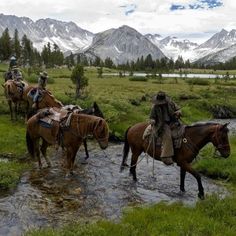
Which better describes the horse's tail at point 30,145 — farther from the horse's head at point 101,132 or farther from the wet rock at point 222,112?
the wet rock at point 222,112

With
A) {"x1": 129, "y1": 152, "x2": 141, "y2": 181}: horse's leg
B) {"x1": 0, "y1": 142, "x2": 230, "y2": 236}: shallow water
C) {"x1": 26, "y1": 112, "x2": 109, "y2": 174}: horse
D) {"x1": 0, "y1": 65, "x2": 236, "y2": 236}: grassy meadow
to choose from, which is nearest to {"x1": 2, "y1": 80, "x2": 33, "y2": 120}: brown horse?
{"x1": 0, "y1": 65, "x2": 236, "y2": 236}: grassy meadow

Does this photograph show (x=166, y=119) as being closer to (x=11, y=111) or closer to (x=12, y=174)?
(x=12, y=174)

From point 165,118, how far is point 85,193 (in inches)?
144

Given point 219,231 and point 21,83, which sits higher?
point 21,83

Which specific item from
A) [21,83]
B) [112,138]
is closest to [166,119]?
[112,138]

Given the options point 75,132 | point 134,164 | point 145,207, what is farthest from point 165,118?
point 75,132

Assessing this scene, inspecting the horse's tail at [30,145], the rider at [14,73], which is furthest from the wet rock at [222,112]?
the horse's tail at [30,145]

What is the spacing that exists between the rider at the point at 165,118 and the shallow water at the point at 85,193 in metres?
1.50

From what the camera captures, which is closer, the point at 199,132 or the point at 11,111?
the point at 199,132

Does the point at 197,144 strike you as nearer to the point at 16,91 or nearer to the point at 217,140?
the point at 217,140

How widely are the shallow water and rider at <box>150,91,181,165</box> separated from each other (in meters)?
1.50

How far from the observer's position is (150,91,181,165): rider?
44.8ft

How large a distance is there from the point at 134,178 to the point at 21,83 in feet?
38.4

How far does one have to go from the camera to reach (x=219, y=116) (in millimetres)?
35219
